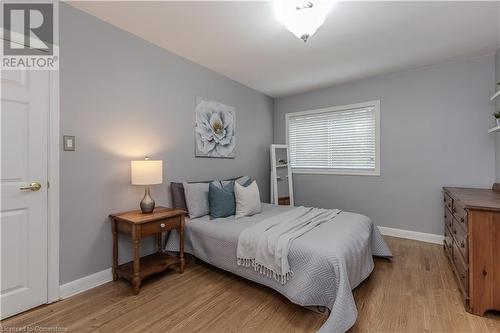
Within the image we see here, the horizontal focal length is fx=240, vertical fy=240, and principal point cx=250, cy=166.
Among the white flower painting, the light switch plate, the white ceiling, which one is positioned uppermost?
the white ceiling

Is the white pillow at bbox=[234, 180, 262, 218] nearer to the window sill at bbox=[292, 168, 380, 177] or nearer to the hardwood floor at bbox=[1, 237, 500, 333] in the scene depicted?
the hardwood floor at bbox=[1, 237, 500, 333]

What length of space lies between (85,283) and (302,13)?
113 inches

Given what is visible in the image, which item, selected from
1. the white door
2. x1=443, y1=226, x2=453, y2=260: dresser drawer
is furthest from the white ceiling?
x1=443, y1=226, x2=453, y2=260: dresser drawer

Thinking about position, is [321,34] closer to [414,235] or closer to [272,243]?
[272,243]

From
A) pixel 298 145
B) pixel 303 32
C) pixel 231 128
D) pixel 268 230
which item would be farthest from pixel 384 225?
pixel 303 32

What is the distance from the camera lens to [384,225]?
12.2ft

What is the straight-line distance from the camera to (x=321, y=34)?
8.14 feet

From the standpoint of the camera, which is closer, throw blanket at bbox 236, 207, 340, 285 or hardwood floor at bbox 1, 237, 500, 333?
hardwood floor at bbox 1, 237, 500, 333

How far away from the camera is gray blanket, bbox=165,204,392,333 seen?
1635 millimetres

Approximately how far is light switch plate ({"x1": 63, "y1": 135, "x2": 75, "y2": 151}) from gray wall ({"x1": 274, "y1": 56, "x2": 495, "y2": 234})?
3.69m

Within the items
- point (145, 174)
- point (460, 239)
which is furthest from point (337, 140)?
point (145, 174)

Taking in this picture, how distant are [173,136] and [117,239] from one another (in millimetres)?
1293

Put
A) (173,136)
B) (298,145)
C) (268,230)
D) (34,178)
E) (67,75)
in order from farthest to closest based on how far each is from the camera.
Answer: (298,145) < (173,136) < (268,230) < (67,75) < (34,178)

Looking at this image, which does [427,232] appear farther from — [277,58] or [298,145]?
[277,58]
